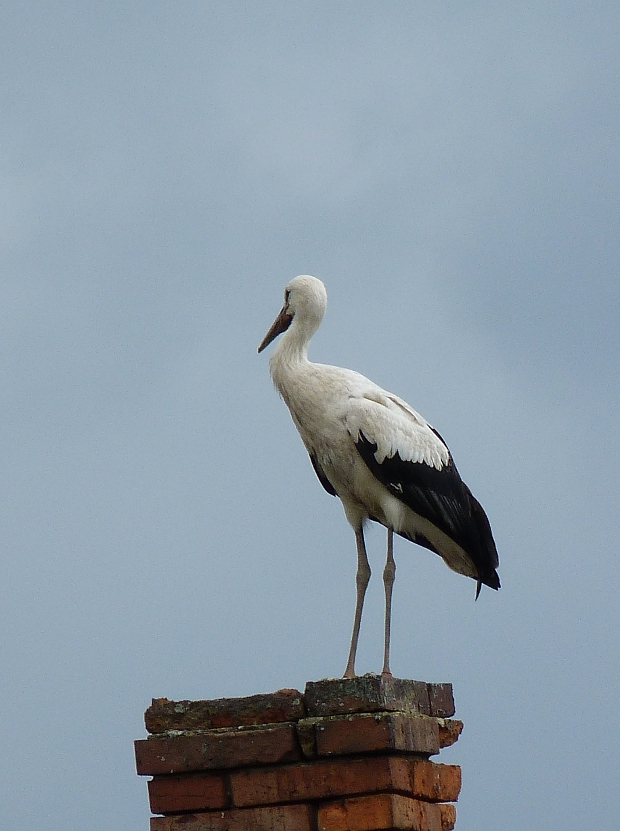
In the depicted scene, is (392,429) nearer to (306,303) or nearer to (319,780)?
(306,303)

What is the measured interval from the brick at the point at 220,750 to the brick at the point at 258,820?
186mm

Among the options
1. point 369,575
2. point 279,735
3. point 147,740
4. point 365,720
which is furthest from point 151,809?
point 369,575

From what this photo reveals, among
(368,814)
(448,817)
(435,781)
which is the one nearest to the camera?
(368,814)

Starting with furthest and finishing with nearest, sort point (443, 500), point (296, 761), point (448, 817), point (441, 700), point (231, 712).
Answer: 1. point (443, 500)
2. point (441, 700)
3. point (448, 817)
4. point (231, 712)
5. point (296, 761)

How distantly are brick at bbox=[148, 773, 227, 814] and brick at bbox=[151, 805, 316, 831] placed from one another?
0.15 ft

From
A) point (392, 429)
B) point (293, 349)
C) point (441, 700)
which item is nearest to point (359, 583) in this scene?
point (392, 429)

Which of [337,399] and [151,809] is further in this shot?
[337,399]

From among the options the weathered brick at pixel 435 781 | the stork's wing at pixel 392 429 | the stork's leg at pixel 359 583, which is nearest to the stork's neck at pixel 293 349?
the stork's wing at pixel 392 429

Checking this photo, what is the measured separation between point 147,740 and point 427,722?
1.19 metres

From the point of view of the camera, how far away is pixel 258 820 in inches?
220

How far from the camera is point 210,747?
Answer: 568 centimetres

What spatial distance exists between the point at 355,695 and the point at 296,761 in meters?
0.36

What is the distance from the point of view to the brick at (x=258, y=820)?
5555 mm

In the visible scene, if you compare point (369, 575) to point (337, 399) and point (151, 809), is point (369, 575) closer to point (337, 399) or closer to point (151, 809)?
point (337, 399)
